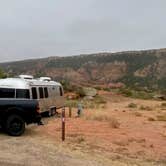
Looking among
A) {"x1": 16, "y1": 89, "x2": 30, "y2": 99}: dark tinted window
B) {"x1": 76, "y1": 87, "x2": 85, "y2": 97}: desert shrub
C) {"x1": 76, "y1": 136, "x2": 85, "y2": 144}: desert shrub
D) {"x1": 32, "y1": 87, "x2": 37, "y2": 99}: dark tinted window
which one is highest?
{"x1": 16, "y1": 89, "x2": 30, "y2": 99}: dark tinted window

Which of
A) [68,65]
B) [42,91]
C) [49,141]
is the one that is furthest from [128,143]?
[68,65]

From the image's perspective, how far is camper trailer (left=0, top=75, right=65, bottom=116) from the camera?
19.8 meters

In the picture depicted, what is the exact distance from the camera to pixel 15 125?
1802 cm

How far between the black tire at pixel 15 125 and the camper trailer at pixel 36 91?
1562mm

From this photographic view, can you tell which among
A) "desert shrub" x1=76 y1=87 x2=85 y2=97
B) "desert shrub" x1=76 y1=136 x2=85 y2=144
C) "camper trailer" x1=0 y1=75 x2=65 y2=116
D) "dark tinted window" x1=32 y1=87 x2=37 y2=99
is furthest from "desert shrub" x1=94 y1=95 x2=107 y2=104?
"desert shrub" x1=76 y1=136 x2=85 y2=144

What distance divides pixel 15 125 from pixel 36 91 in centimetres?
552

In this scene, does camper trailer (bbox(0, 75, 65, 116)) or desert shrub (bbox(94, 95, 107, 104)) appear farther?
desert shrub (bbox(94, 95, 107, 104))

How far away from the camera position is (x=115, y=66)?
122688 millimetres

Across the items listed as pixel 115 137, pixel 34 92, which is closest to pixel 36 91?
pixel 34 92

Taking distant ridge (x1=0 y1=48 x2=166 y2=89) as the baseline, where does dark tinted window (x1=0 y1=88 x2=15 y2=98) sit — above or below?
above

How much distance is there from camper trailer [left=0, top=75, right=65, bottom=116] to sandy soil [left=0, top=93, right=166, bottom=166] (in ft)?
5.32

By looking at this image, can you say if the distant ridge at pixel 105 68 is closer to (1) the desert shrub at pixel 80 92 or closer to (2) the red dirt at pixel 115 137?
(1) the desert shrub at pixel 80 92

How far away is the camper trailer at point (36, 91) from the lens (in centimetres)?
1981

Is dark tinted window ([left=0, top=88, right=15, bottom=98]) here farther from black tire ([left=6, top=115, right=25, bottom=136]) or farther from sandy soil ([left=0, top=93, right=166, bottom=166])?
sandy soil ([left=0, top=93, right=166, bottom=166])
